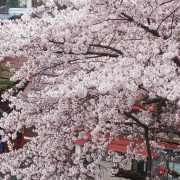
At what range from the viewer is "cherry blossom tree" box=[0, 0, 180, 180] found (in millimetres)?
4344

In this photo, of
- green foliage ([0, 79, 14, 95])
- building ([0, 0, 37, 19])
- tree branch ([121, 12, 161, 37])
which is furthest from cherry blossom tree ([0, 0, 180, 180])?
green foliage ([0, 79, 14, 95])

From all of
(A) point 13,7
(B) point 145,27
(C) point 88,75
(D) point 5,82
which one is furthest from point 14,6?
(C) point 88,75

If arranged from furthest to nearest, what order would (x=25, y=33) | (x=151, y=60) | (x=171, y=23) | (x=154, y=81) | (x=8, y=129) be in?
(x=8, y=129) < (x=171, y=23) < (x=25, y=33) < (x=151, y=60) < (x=154, y=81)

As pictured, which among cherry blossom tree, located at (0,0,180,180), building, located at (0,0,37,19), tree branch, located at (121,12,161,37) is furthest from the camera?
building, located at (0,0,37,19)

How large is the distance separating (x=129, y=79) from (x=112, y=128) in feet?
5.68

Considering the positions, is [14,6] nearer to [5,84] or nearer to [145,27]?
[5,84]

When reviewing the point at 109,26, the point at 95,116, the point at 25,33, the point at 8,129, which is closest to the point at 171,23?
the point at 109,26

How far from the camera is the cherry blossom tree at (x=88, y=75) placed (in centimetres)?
434

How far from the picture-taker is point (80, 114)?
5.55 meters

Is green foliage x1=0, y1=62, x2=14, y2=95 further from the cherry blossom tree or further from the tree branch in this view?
the tree branch

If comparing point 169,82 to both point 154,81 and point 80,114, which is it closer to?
point 154,81

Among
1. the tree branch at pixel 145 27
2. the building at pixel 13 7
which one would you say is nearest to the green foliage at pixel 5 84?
the building at pixel 13 7

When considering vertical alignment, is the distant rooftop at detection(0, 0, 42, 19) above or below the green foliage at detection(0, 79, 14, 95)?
above

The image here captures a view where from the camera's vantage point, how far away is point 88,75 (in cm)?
468
